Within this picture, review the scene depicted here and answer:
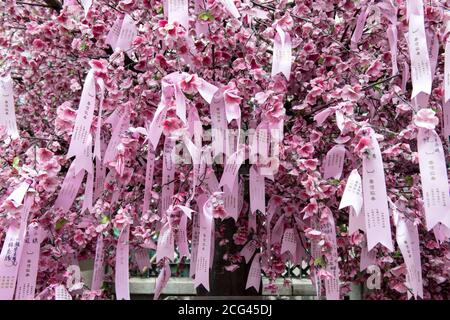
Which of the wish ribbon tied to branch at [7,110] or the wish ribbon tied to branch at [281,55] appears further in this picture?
the wish ribbon tied to branch at [7,110]

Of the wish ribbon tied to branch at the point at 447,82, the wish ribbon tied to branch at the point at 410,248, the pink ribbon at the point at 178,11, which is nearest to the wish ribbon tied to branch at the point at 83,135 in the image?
the pink ribbon at the point at 178,11

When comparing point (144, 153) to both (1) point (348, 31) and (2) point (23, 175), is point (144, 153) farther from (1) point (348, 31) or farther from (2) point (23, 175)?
(1) point (348, 31)

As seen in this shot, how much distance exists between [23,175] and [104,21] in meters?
1.28

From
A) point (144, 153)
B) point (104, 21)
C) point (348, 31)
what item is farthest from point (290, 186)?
point (104, 21)

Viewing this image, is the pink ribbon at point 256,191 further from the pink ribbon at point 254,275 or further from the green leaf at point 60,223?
the green leaf at point 60,223

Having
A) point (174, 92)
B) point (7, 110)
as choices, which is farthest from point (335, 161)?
point (7, 110)

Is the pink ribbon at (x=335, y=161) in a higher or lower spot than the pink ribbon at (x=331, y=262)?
higher

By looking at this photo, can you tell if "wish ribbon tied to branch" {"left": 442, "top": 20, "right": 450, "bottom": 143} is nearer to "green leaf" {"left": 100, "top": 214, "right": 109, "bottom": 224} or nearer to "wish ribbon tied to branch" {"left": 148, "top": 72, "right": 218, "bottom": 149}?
"wish ribbon tied to branch" {"left": 148, "top": 72, "right": 218, "bottom": 149}

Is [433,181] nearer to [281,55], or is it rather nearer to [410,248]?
[410,248]

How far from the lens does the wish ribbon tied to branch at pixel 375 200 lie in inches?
71.4

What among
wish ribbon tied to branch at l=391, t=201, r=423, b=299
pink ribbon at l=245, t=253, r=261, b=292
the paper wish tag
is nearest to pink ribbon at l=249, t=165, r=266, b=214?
wish ribbon tied to branch at l=391, t=201, r=423, b=299

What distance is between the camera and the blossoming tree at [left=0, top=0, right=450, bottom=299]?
1.92 meters

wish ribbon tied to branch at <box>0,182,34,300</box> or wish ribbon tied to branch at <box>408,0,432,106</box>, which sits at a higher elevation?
wish ribbon tied to branch at <box>408,0,432,106</box>

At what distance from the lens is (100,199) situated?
2469 mm
